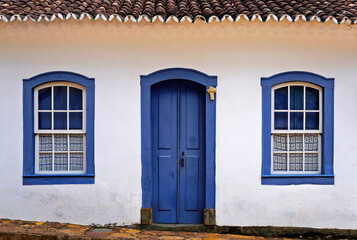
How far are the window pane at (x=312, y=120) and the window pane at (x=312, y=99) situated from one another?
0.11 meters

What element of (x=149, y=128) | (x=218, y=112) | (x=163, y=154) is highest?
(x=218, y=112)

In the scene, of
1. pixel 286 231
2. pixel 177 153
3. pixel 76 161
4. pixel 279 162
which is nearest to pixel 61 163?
pixel 76 161

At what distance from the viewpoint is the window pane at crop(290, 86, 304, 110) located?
24.0 ft

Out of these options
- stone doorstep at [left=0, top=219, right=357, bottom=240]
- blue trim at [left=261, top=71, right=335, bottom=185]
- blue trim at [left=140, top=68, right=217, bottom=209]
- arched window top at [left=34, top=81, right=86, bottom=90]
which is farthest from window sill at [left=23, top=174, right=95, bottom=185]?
blue trim at [left=261, top=71, right=335, bottom=185]

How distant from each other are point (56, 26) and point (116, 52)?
1.14 meters

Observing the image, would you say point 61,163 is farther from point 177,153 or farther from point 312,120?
point 312,120

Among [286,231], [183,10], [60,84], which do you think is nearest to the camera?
→ [183,10]

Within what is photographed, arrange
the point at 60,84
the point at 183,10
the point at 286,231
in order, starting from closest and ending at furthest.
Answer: the point at 183,10
the point at 286,231
the point at 60,84

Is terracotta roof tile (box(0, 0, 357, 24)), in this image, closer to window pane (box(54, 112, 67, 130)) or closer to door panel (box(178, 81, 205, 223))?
door panel (box(178, 81, 205, 223))

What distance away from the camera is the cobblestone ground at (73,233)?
6340 millimetres

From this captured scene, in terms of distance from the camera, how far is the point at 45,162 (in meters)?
7.39

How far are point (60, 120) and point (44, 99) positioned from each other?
48 centimetres

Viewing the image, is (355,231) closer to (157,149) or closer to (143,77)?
(157,149)

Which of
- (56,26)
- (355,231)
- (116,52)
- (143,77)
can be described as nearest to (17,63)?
(56,26)
